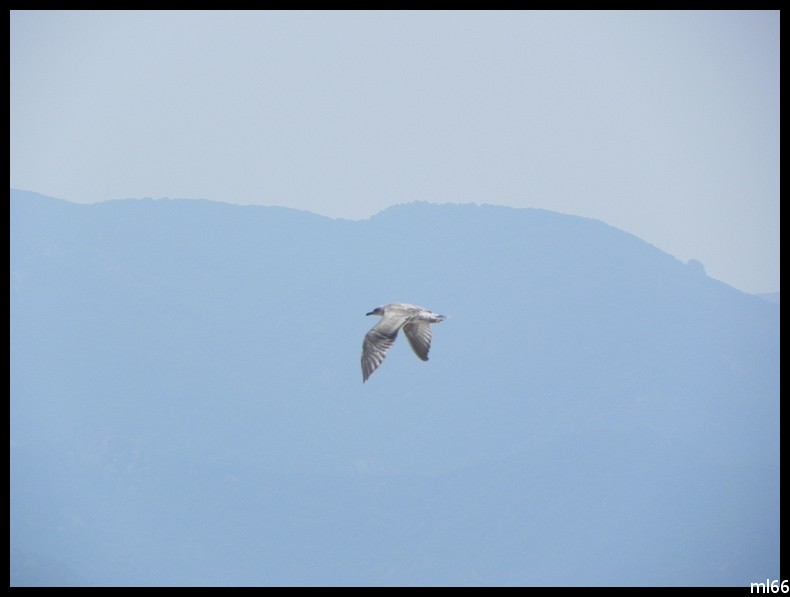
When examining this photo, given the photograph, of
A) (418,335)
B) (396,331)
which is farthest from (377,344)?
(418,335)

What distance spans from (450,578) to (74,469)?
233 feet

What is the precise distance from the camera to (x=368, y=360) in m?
26.8

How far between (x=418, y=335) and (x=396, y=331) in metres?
2.02

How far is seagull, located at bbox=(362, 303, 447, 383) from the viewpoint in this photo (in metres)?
27.1

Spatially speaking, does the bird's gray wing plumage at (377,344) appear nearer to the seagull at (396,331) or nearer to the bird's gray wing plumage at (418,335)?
the seagull at (396,331)

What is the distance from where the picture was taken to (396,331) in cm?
2819

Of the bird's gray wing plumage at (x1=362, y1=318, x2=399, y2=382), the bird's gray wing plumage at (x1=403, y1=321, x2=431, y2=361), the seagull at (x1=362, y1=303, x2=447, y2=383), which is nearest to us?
the bird's gray wing plumage at (x1=362, y1=318, x2=399, y2=382)

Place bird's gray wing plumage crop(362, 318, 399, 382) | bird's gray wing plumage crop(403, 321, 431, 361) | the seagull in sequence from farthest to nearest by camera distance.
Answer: bird's gray wing plumage crop(403, 321, 431, 361) → the seagull → bird's gray wing plumage crop(362, 318, 399, 382)

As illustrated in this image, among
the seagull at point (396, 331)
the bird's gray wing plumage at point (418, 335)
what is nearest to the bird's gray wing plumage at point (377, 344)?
the seagull at point (396, 331)

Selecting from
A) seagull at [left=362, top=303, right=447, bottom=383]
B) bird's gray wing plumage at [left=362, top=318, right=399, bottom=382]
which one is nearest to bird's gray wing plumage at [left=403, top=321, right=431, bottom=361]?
seagull at [left=362, top=303, right=447, bottom=383]

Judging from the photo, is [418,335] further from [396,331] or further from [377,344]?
[377,344]

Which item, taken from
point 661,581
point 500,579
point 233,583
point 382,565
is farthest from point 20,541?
point 661,581

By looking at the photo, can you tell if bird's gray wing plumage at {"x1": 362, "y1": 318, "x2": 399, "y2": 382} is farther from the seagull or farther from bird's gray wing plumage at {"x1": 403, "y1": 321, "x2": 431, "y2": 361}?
bird's gray wing plumage at {"x1": 403, "y1": 321, "x2": 431, "y2": 361}
